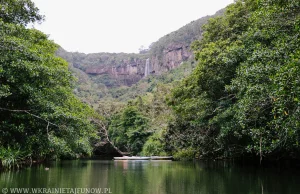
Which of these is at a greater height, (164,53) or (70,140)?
(164,53)

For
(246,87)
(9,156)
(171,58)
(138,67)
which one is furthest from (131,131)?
(138,67)

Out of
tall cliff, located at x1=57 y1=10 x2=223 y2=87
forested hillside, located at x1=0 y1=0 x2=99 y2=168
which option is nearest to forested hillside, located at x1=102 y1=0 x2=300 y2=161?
forested hillside, located at x1=0 y1=0 x2=99 y2=168

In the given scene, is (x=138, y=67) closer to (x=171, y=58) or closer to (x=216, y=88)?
(x=171, y=58)

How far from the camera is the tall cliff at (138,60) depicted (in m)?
95.0

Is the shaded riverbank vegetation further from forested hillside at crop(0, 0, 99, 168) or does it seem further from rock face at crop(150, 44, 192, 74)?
rock face at crop(150, 44, 192, 74)

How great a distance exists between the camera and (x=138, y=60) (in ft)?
373

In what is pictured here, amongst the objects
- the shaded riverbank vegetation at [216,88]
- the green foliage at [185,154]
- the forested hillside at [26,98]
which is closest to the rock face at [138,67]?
the green foliage at [185,154]

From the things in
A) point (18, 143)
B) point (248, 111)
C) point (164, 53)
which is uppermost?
point (164, 53)

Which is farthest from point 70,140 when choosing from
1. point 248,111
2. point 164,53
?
point 164,53

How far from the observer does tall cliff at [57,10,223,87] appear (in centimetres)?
9500

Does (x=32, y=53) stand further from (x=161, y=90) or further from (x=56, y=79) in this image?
(x=161, y=90)

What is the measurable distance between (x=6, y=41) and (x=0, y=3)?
3.57 meters

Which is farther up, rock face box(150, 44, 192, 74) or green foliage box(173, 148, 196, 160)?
rock face box(150, 44, 192, 74)

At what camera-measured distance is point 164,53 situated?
330 feet
